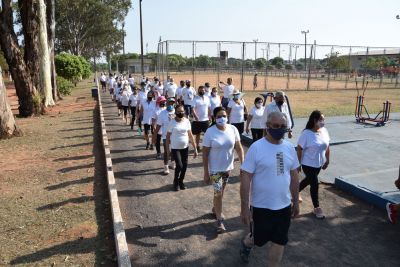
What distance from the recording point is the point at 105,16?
50.2m

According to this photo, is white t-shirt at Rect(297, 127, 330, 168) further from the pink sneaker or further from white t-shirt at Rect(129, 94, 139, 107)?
white t-shirt at Rect(129, 94, 139, 107)

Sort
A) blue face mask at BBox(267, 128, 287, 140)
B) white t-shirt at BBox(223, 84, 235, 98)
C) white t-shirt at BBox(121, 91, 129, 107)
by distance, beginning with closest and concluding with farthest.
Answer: blue face mask at BBox(267, 128, 287, 140), white t-shirt at BBox(223, 84, 235, 98), white t-shirt at BBox(121, 91, 129, 107)

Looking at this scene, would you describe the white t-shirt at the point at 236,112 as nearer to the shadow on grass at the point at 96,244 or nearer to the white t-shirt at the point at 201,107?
the white t-shirt at the point at 201,107

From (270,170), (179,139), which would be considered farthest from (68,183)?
(270,170)

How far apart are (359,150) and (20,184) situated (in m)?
8.73

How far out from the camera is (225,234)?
5652 mm

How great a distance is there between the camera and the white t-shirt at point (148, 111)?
426 inches

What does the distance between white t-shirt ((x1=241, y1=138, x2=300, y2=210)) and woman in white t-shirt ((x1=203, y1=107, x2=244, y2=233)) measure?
159 cm

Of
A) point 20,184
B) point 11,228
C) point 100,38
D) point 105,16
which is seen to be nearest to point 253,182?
point 11,228

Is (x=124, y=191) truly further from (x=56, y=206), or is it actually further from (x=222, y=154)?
(x=222, y=154)

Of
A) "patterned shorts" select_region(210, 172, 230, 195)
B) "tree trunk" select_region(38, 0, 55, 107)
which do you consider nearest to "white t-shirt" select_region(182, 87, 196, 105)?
"patterned shorts" select_region(210, 172, 230, 195)

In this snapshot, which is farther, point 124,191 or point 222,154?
point 124,191

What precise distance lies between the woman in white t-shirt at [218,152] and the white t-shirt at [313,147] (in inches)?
43.7

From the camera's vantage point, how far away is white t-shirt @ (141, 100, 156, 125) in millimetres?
10820
